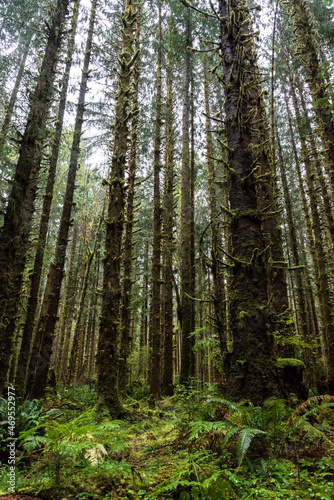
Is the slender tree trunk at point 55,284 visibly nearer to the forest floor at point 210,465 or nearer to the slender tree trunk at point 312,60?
the forest floor at point 210,465

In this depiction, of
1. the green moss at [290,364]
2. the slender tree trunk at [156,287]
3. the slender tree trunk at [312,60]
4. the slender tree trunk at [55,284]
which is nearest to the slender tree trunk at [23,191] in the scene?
the slender tree trunk at [55,284]

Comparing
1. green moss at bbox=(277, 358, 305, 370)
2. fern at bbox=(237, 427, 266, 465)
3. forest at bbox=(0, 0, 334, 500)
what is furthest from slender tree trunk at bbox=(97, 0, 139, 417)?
fern at bbox=(237, 427, 266, 465)

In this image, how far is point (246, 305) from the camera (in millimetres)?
4406

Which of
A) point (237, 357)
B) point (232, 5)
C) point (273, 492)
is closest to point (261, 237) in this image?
point (237, 357)

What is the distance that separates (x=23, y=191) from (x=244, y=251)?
548cm

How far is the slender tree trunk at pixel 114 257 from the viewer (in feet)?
22.0

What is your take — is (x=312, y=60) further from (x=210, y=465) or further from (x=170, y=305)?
(x=210, y=465)

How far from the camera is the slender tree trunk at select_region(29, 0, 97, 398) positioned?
371 inches

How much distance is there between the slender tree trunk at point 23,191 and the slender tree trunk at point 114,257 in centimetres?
191

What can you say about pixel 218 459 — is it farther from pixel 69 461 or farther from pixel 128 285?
pixel 128 285

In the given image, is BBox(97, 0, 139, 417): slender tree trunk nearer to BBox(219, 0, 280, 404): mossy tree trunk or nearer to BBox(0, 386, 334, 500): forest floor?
BBox(0, 386, 334, 500): forest floor

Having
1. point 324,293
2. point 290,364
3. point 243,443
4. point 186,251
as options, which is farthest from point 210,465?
point 324,293

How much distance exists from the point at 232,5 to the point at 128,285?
9.17 metres

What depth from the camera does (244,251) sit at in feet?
15.4
